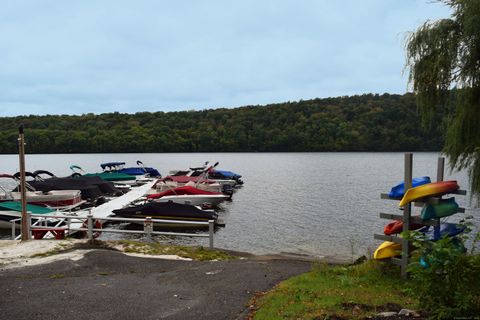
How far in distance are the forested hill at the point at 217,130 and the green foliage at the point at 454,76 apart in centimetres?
10557

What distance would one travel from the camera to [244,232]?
81.3 feet

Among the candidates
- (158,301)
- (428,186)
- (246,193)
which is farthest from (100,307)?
(246,193)

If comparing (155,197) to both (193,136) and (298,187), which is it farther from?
(193,136)

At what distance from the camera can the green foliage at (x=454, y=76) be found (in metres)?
A: 9.95

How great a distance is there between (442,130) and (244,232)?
15.3 meters

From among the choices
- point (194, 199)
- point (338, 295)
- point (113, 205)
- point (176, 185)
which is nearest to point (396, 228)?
point (338, 295)

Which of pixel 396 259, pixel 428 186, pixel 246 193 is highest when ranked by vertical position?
pixel 428 186

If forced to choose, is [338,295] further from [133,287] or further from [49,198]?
[49,198]

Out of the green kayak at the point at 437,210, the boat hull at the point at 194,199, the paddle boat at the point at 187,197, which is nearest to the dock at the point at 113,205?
the paddle boat at the point at 187,197

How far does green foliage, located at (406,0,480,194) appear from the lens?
9.95 m

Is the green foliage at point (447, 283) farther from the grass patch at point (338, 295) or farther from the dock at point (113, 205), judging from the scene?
the dock at point (113, 205)

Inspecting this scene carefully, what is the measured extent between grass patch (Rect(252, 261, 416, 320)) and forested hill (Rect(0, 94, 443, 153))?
108491 mm

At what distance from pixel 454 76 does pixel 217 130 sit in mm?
132138

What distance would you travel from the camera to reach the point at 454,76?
1039 centimetres
